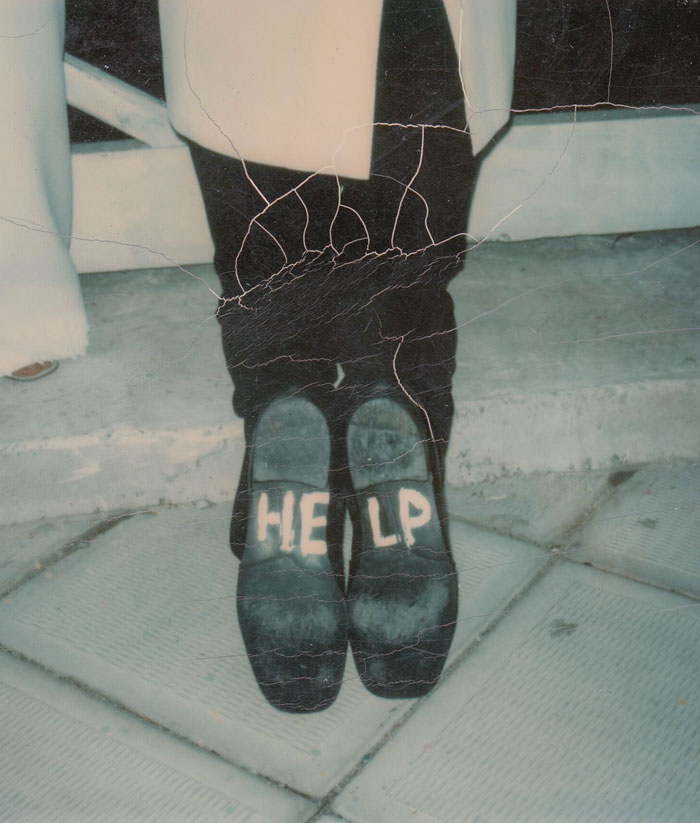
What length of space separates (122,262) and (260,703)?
1110 millimetres

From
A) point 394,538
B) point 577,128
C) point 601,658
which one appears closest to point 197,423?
point 394,538

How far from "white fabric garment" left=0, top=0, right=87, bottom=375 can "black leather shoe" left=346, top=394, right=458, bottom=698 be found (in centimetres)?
53

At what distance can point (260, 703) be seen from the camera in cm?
102

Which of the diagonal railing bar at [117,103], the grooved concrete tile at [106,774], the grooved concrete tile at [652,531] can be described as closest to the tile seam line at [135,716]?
the grooved concrete tile at [106,774]

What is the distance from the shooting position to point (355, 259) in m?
1.09

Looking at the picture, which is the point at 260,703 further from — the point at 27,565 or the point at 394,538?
the point at 27,565

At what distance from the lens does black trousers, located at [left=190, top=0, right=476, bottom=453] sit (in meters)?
1.02

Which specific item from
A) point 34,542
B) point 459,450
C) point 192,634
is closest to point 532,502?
point 459,450

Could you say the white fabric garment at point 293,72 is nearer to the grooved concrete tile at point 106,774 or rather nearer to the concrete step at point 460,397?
the concrete step at point 460,397

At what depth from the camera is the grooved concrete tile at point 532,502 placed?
131 cm

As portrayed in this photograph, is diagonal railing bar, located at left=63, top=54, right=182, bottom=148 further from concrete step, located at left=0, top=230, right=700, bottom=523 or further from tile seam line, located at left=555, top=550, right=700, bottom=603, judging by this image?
tile seam line, located at left=555, top=550, right=700, bottom=603

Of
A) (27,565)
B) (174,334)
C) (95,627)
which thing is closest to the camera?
(95,627)

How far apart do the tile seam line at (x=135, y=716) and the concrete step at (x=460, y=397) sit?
34cm

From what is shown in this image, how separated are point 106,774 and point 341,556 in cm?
41
